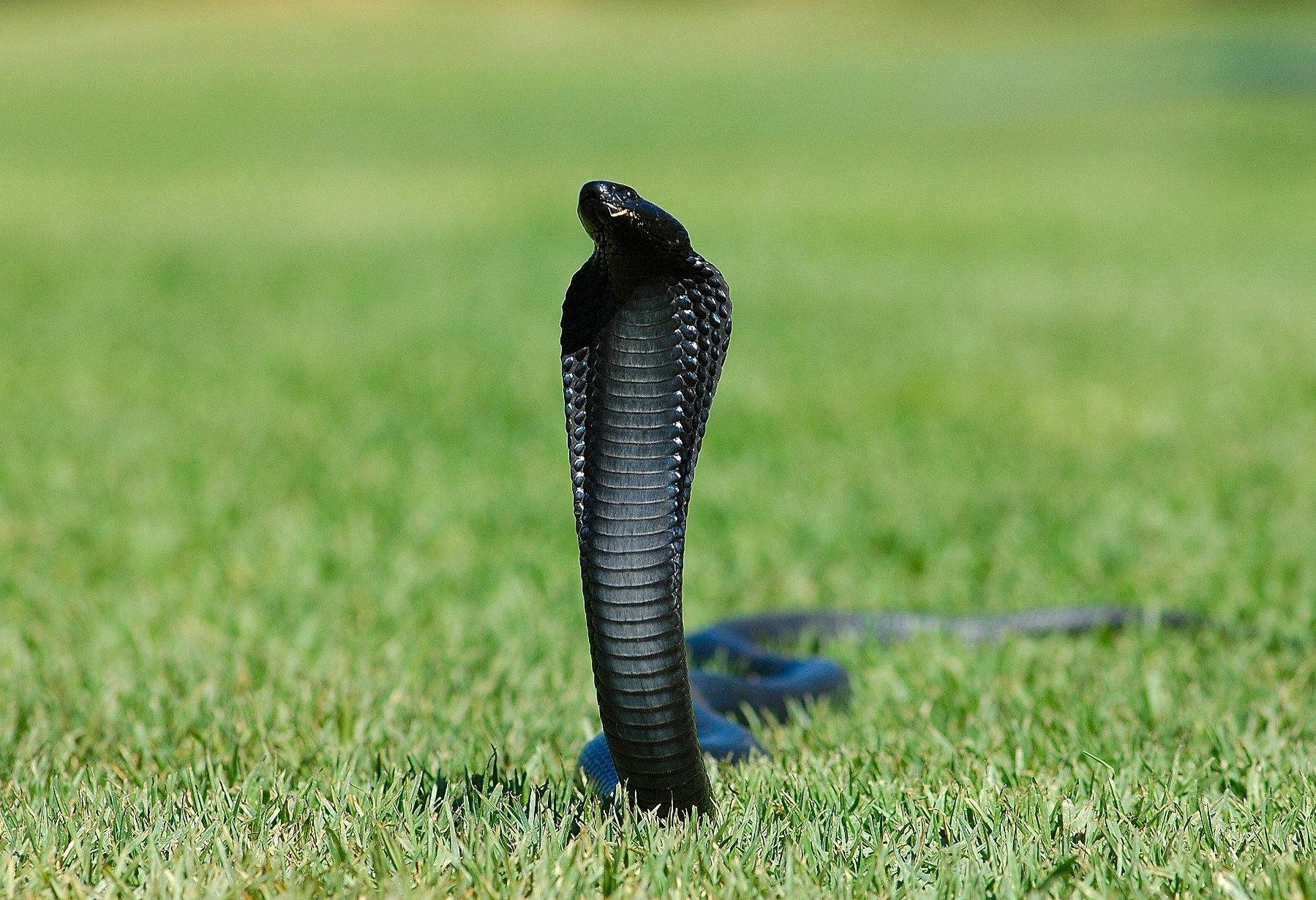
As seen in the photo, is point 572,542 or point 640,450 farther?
point 572,542

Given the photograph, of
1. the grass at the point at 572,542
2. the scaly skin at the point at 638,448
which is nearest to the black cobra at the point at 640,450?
the scaly skin at the point at 638,448

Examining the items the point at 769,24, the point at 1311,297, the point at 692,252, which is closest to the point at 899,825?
the point at 692,252

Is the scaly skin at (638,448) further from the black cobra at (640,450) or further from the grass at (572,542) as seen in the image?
the grass at (572,542)

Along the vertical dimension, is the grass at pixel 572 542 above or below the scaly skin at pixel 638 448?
below

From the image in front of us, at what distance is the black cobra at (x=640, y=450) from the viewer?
6.64 ft

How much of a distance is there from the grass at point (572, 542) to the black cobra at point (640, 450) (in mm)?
200

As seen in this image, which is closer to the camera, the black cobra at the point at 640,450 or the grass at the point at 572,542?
the black cobra at the point at 640,450

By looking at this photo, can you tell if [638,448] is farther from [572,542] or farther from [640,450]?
[572,542]

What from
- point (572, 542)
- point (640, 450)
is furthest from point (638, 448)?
point (572, 542)

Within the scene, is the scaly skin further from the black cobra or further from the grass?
the grass

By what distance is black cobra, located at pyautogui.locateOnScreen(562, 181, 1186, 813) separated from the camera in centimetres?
202

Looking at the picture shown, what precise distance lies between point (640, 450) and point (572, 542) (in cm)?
293

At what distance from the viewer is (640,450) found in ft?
6.83

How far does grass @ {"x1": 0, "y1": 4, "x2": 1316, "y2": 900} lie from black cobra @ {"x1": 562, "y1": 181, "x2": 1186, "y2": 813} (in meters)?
0.20
